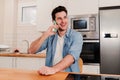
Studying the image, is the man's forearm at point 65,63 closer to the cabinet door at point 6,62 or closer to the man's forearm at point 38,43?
the man's forearm at point 38,43

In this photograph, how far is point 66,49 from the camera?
1.38 metres

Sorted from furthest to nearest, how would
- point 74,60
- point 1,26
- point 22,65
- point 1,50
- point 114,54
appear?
point 1,26
point 1,50
point 22,65
point 114,54
point 74,60

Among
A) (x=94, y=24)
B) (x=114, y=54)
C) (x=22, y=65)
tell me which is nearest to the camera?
(x=114, y=54)

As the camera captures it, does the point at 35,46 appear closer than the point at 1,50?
Yes

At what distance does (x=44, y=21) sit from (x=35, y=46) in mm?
1646

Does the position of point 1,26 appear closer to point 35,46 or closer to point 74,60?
point 35,46

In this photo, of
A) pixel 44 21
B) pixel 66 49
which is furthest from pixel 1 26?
pixel 66 49

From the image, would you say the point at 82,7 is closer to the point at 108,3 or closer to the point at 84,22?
the point at 84,22

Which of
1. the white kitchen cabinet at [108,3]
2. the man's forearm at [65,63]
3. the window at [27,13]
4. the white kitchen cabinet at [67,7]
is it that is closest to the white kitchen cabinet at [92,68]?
the white kitchen cabinet at [67,7]

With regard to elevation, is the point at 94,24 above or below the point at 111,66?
above

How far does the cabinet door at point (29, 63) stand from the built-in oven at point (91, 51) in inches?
26.2

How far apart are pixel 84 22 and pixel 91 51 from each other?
47 centimetres

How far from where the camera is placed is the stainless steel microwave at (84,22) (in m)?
2.67

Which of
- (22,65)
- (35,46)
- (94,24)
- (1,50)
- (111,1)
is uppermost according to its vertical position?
(111,1)
